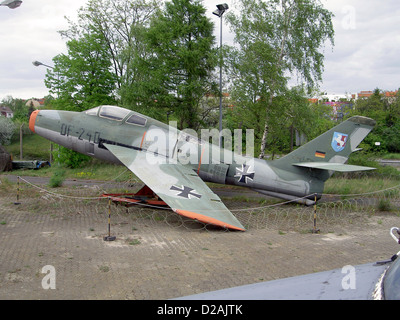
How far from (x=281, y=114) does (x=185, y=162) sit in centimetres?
910

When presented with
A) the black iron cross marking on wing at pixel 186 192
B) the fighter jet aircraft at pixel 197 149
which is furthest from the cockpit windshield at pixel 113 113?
the black iron cross marking on wing at pixel 186 192

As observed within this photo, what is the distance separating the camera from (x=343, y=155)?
13.4 metres

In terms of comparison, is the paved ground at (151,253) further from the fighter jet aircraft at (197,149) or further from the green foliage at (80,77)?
the green foliage at (80,77)

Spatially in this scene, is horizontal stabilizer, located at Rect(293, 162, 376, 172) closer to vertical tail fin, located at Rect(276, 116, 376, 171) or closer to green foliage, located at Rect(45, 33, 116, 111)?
vertical tail fin, located at Rect(276, 116, 376, 171)

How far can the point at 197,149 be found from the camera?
43.9 ft

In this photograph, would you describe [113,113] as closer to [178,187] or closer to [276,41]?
[178,187]

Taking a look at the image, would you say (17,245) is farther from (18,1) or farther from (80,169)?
(80,169)

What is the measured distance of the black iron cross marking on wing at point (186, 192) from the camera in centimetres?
1091

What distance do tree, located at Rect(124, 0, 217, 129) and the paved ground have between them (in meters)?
10.2

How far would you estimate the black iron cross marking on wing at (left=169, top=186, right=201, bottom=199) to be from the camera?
10.9 m

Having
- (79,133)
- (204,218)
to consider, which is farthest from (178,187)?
(79,133)

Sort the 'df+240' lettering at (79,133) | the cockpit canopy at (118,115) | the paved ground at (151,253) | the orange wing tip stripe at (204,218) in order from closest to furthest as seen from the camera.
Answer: the paved ground at (151,253) → the orange wing tip stripe at (204,218) → the 'df+240' lettering at (79,133) → the cockpit canopy at (118,115)

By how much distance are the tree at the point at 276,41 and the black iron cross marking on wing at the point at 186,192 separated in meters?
10.3
